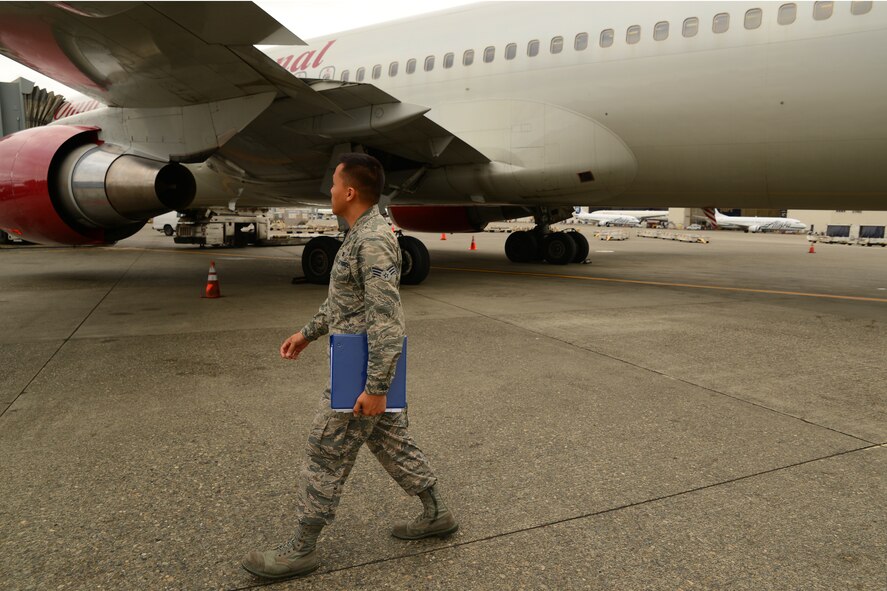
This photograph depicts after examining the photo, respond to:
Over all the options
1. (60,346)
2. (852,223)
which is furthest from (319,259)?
(852,223)

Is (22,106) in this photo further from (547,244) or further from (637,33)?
(637,33)

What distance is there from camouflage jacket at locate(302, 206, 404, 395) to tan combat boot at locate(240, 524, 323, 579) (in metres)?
0.62

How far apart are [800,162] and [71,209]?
33.2 feet

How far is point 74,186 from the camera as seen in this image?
326 inches

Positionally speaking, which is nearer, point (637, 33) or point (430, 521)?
point (430, 521)

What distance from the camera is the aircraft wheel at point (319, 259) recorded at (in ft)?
31.7

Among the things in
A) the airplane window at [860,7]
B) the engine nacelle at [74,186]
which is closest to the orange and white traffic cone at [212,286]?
the engine nacelle at [74,186]

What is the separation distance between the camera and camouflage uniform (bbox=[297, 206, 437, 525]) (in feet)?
6.66

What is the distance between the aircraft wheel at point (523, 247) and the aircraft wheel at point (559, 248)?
0.83 ft

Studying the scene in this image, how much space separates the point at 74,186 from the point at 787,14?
32.0 ft

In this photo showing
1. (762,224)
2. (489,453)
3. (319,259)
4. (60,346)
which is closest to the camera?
(489,453)

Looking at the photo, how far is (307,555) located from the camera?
2125mm

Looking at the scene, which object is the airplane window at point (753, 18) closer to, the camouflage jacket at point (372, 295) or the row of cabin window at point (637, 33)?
the row of cabin window at point (637, 33)

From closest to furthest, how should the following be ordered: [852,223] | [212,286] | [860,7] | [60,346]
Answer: [60,346], [860,7], [212,286], [852,223]
